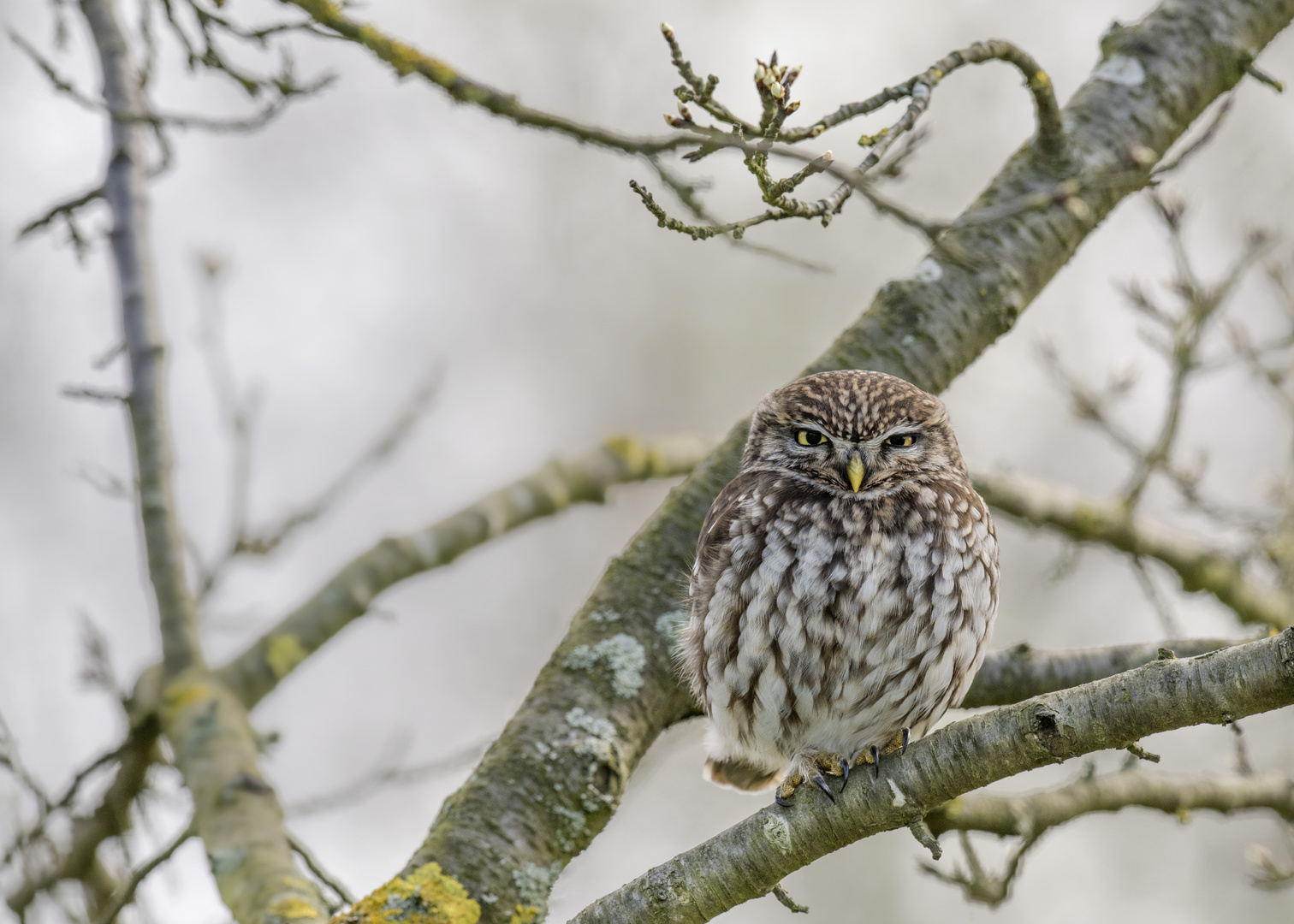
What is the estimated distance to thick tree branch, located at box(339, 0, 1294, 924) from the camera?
107 inches

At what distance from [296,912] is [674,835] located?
24.4 feet

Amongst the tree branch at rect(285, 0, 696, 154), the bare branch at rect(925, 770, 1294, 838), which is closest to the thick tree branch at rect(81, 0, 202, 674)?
the tree branch at rect(285, 0, 696, 154)

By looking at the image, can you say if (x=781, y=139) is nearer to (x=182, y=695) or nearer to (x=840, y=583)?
(x=840, y=583)

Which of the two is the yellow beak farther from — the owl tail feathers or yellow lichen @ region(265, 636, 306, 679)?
yellow lichen @ region(265, 636, 306, 679)

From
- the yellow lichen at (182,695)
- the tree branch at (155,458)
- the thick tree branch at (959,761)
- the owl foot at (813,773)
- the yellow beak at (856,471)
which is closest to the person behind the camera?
the thick tree branch at (959,761)

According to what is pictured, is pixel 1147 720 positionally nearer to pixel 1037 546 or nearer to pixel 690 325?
pixel 1037 546

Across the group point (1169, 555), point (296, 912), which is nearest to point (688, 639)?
point (296, 912)

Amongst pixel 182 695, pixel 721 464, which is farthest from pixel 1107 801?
pixel 182 695

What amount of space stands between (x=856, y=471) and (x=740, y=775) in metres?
1.10

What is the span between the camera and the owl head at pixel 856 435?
3.02m

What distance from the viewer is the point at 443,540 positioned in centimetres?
422

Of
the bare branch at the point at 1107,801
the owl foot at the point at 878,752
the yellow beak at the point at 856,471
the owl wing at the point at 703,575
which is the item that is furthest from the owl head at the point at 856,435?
the bare branch at the point at 1107,801

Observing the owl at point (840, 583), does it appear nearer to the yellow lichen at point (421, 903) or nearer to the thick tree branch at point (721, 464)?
the thick tree branch at point (721, 464)

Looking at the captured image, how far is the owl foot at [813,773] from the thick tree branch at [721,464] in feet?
1.50
